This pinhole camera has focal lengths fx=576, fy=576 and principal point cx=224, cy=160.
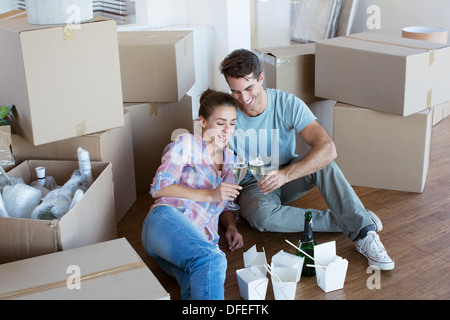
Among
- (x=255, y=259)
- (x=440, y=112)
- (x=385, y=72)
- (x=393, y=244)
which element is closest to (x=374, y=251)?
(x=393, y=244)

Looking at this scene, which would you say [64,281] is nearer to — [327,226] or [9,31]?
[9,31]

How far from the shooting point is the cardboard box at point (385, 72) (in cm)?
262

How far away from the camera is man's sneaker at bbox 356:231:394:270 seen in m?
2.17

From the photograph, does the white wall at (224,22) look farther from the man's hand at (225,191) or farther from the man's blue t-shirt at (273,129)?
the man's hand at (225,191)

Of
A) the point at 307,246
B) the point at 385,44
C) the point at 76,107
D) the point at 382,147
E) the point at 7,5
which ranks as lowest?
the point at 307,246

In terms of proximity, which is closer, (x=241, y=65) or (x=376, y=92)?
(x=241, y=65)

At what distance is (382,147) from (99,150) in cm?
138

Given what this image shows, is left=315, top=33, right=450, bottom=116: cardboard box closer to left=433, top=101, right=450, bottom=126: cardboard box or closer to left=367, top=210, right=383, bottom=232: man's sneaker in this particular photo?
left=367, top=210, right=383, bottom=232: man's sneaker

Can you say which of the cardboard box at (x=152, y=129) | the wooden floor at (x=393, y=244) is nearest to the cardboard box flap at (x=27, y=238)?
the wooden floor at (x=393, y=244)

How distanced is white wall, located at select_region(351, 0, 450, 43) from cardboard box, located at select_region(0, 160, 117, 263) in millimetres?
2497

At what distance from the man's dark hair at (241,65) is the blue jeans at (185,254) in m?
0.60

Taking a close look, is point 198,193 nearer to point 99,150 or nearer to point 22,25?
point 99,150

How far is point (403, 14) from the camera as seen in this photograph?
3.90m
